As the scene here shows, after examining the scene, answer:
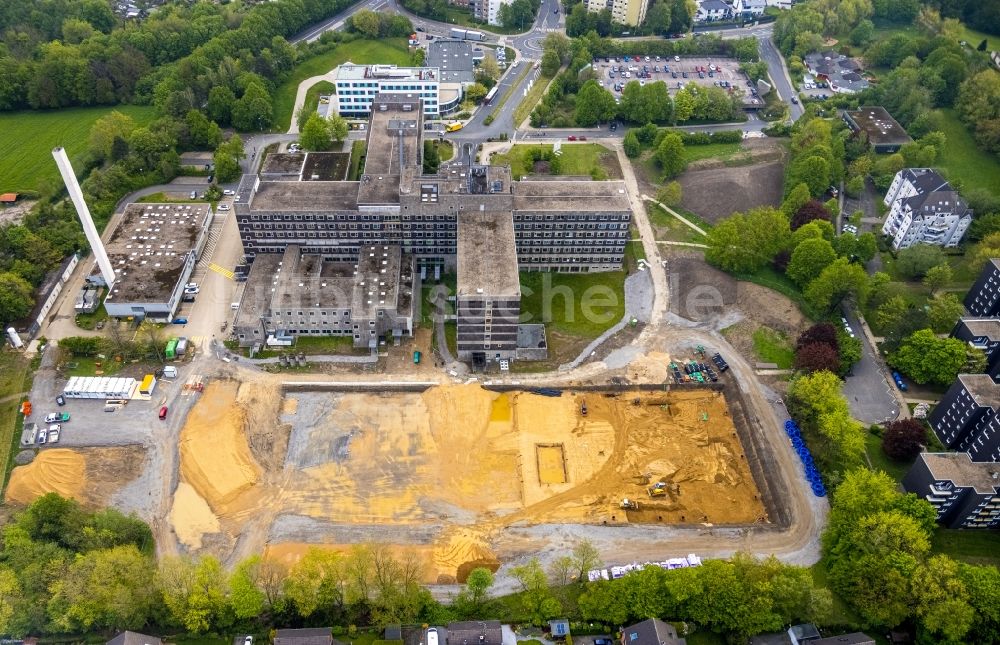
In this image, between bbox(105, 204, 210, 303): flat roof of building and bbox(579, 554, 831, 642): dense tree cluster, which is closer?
bbox(579, 554, 831, 642): dense tree cluster

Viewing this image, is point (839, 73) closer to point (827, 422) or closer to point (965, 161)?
point (965, 161)

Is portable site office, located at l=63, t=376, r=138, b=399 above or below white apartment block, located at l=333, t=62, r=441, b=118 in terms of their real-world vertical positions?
below

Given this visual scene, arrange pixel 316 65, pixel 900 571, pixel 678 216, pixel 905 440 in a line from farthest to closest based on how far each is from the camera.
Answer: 1. pixel 316 65
2. pixel 678 216
3. pixel 905 440
4. pixel 900 571

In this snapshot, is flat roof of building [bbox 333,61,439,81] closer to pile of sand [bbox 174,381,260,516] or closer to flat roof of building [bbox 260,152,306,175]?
flat roof of building [bbox 260,152,306,175]

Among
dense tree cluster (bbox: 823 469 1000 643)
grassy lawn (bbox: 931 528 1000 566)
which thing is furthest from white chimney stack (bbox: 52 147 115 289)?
grassy lawn (bbox: 931 528 1000 566)

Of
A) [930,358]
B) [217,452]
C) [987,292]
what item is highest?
[987,292]

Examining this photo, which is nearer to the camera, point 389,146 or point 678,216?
point 389,146

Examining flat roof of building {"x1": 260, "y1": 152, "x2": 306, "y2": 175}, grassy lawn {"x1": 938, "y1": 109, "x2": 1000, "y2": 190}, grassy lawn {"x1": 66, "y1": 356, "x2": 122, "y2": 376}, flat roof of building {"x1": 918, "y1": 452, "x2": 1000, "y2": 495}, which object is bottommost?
grassy lawn {"x1": 66, "y1": 356, "x2": 122, "y2": 376}

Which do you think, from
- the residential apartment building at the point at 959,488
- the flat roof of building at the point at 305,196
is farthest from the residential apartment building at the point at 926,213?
the flat roof of building at the point at 305,196

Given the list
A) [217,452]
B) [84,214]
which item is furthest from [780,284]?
[84,214]
